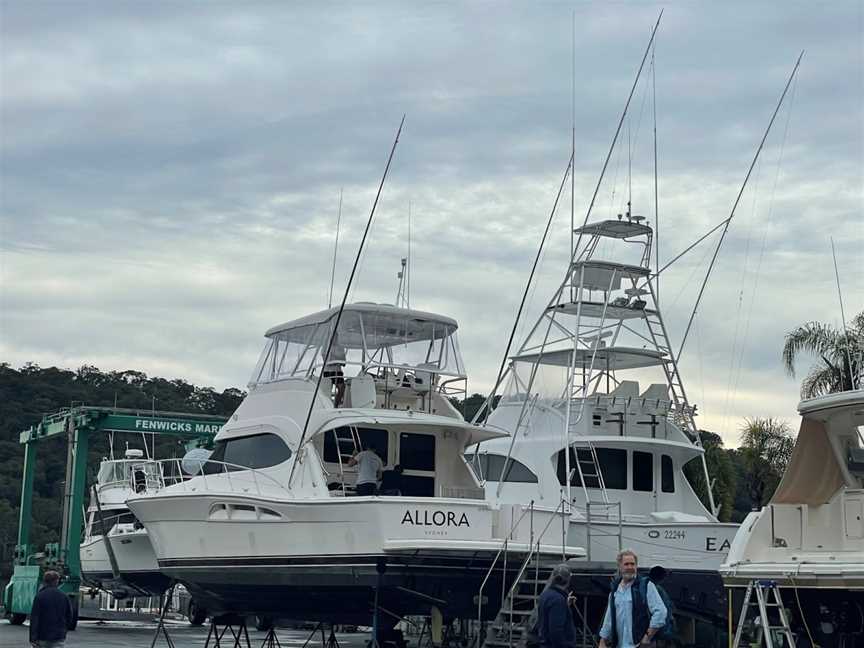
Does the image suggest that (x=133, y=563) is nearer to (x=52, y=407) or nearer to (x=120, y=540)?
(x=120, y=540)

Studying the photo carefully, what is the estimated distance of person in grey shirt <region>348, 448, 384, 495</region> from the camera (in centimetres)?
1903

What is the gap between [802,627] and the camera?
1352cm

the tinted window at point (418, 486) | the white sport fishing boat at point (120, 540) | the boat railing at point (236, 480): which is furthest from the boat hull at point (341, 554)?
the white sport fishing boat at point (120, 540)

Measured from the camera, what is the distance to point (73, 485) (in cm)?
3444

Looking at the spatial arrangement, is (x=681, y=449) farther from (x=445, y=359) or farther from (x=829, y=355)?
(x=829, y=355)

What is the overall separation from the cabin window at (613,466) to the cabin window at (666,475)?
853 mm

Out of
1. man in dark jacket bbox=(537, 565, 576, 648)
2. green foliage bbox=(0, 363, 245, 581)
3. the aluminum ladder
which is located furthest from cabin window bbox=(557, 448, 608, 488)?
green foliage bbox=(0, 363, 245, 581)

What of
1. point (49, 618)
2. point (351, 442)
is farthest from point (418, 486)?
point (49, 618)

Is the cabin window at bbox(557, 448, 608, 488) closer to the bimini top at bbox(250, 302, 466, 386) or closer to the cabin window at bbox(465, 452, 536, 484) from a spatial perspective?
the cabin window at bbox(465, 452, 536, 484)

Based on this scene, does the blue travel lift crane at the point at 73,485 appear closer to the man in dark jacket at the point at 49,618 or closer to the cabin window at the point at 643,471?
the cabin window at the point at 643,471

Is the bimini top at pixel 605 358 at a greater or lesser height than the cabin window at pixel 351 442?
greater

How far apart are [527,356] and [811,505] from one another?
35.3 feet

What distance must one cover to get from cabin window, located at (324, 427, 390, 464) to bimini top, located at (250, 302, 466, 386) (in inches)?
44.6

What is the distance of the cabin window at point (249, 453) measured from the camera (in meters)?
20.4
